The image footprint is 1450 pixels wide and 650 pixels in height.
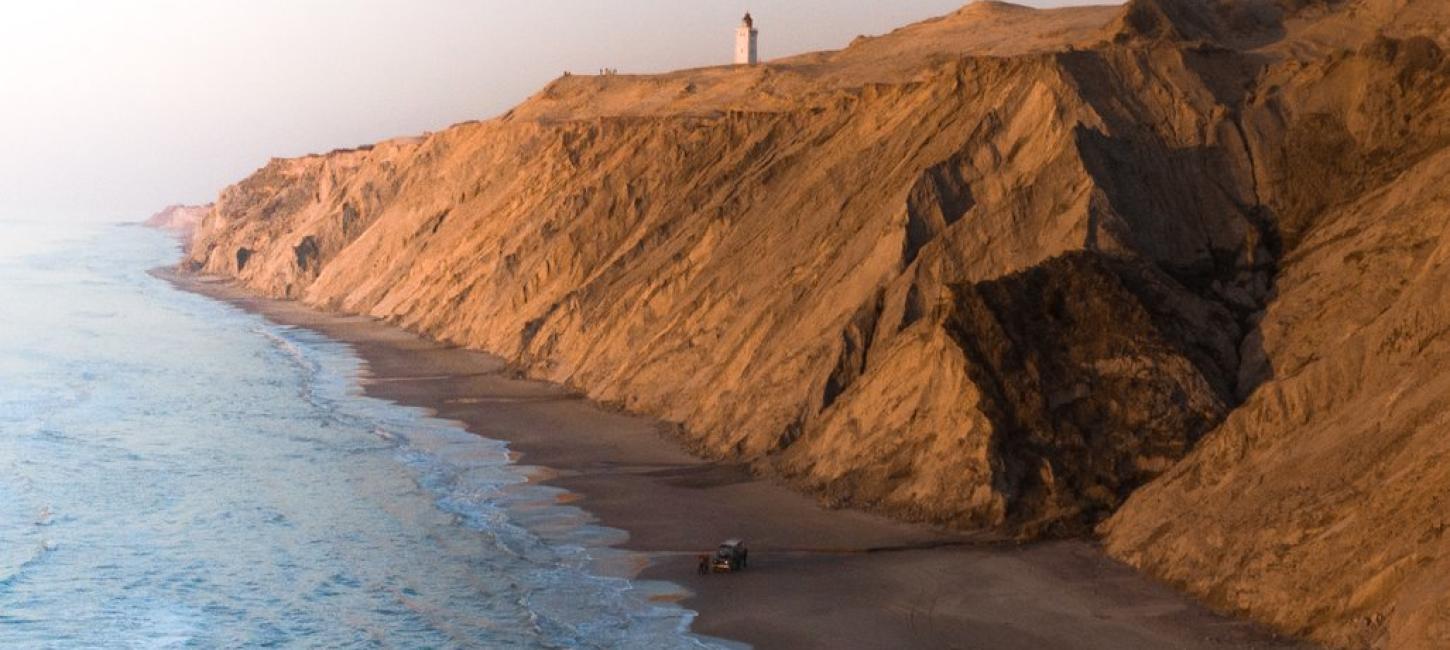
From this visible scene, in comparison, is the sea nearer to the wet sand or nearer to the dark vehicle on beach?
the wet sand

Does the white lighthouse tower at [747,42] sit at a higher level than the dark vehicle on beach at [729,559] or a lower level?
higher

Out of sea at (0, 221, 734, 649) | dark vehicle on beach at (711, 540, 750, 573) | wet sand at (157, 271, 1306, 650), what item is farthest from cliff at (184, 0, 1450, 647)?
sea at (0, 221, 734, 649)

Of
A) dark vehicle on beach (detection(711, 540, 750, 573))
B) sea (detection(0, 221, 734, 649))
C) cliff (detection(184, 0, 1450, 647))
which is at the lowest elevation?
sea (detection(0, 221, 734, 649))

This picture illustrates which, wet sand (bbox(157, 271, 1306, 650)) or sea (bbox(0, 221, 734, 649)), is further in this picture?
sea (bbox(0, 221, 734, 649))

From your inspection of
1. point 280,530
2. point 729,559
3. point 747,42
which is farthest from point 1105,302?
point 747,42

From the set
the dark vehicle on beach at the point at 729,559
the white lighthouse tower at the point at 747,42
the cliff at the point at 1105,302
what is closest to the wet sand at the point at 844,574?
the dark vehicle on beach at the point at 729,559

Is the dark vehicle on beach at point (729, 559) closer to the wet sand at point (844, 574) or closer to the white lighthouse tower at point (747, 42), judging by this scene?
the wet sand at point (844, 574)
